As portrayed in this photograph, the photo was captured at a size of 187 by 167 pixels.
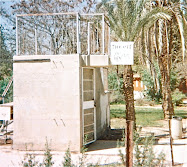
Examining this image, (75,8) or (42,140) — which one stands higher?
(75,8)

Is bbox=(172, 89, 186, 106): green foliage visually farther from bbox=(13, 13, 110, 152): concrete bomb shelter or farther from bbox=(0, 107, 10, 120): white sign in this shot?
bbox=(0, 107, 10, 120): white sign

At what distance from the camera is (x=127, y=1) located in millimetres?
9688

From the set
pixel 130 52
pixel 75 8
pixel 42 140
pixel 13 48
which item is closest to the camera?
pixel 130 52

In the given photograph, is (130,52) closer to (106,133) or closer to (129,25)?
(129,25)

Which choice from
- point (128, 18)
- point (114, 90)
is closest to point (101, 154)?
point (128, 18)

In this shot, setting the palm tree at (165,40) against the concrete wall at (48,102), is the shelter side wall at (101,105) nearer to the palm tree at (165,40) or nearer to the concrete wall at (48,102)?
the concrete wall at (48,102)

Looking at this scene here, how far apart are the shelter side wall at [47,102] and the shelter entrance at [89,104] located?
53 cm

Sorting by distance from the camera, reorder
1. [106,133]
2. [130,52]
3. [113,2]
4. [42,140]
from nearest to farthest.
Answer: [130,52] < [42,140] < [113,2] < [106,133]

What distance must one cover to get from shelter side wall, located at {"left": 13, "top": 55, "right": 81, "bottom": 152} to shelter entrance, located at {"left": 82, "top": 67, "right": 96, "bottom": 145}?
525 mm

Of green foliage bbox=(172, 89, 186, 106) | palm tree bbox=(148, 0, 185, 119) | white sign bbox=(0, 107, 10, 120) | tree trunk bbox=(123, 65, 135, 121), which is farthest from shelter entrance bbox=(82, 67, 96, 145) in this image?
green foliage bbox=(172, 89, 186, 106)

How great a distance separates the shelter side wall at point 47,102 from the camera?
844 cm

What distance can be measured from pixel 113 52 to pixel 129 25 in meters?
2.48

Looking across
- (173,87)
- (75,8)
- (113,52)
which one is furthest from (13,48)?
(113,52)

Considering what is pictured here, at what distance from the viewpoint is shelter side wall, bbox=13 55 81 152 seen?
8438 millimetres
